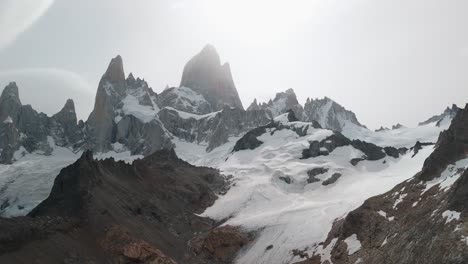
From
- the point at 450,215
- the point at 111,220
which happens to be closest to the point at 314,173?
the point at 111,220

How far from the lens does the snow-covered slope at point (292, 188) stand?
3386 inches

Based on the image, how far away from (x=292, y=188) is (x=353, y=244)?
64190 millimetres

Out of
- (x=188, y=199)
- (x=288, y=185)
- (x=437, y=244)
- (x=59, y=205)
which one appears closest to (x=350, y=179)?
(x=288, y=185)

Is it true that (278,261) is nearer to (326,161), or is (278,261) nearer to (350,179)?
(350,179)

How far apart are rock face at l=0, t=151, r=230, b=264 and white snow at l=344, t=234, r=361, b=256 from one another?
25790mm

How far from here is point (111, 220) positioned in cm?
7656

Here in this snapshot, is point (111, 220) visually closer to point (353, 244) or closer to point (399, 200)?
point (353, 244)

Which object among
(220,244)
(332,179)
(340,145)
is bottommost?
(220,244)

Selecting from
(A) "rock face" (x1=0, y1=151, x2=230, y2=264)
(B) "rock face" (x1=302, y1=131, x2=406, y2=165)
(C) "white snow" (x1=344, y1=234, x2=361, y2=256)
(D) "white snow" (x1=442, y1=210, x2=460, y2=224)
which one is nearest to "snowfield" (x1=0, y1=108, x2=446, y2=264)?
(C) "white snow" (x1=344, y1=234, x2=361, y2=256)

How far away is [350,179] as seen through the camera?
130875mm

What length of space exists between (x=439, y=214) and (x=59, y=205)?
184 ft

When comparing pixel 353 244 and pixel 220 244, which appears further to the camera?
pixel 220 244

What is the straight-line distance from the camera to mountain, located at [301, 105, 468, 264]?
145ft

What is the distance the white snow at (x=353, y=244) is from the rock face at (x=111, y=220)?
2579 centimetres
